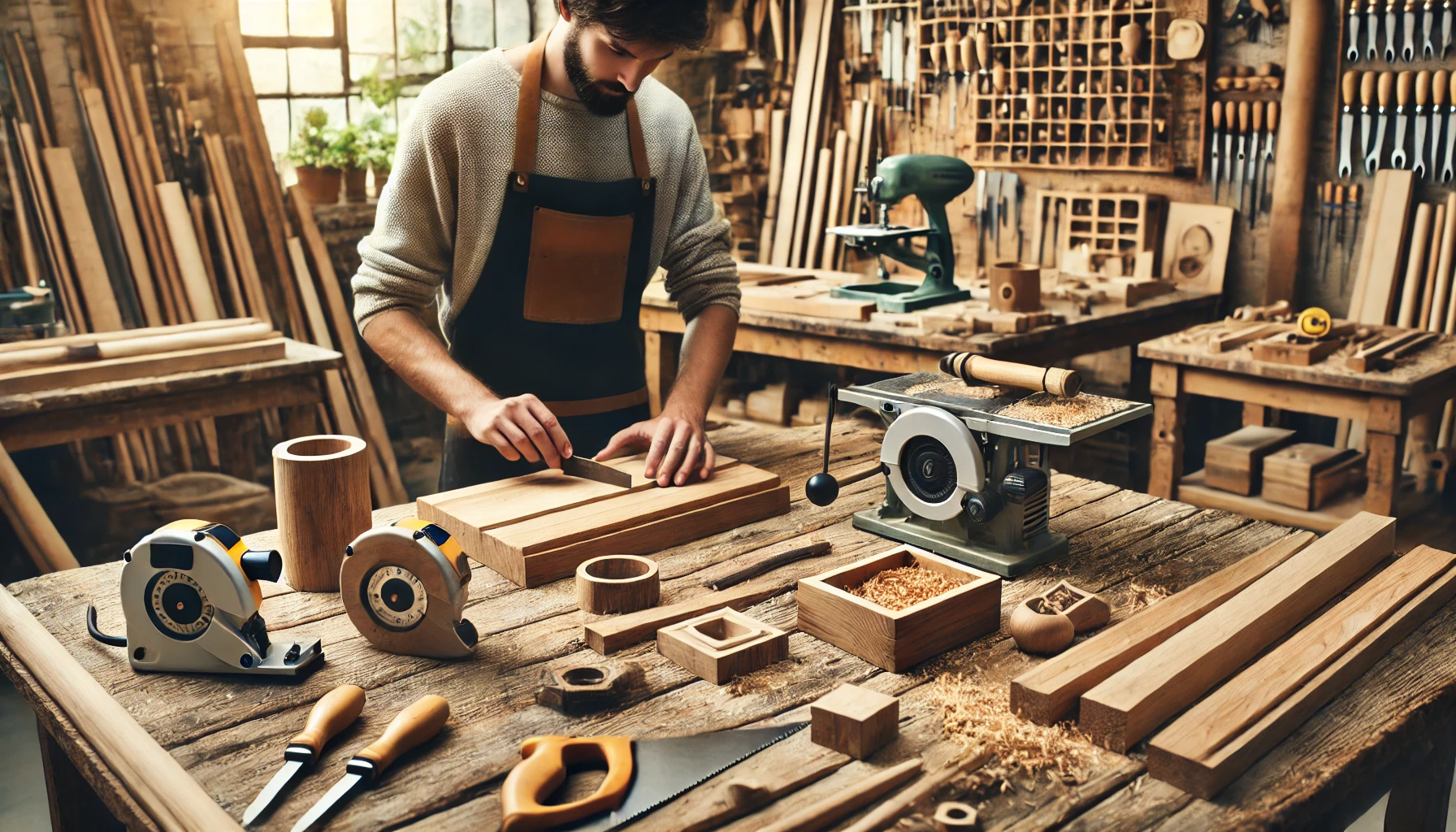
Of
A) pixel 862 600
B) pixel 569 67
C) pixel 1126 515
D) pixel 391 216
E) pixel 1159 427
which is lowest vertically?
pixel 1159 427

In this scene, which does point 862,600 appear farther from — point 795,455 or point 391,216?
point 391,216

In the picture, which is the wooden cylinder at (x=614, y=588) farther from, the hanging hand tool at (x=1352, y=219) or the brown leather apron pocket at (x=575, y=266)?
the hanging hand tool at (x=1352, y=219)

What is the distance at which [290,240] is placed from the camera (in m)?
5.36

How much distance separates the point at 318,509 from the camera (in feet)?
5.90

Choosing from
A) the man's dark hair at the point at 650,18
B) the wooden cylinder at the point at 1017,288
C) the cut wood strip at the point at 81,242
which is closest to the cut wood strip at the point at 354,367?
the cut wood strip at the point at 81,242

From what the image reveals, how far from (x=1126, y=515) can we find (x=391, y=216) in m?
1.61

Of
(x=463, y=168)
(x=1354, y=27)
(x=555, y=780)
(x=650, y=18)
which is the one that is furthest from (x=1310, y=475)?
(x=555, y=780)

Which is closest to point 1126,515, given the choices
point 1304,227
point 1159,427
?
point 1159,427

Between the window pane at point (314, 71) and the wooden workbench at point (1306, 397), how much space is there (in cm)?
398

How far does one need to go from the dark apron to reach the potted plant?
3.14 metres

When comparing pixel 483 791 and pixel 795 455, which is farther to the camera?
pixel 795 455

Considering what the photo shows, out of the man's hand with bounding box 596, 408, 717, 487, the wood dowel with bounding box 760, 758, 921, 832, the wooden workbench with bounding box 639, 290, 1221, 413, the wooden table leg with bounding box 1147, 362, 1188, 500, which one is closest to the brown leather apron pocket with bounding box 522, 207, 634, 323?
the man's hand with bounding box 596, 408, 717, 487

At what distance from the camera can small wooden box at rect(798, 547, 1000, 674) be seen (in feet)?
5.16

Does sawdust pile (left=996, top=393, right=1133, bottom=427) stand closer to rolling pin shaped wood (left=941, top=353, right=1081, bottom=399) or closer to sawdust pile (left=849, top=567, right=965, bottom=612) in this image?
rolling pin shaped wood (left=941, top=353, right=1081, bottom=399)
